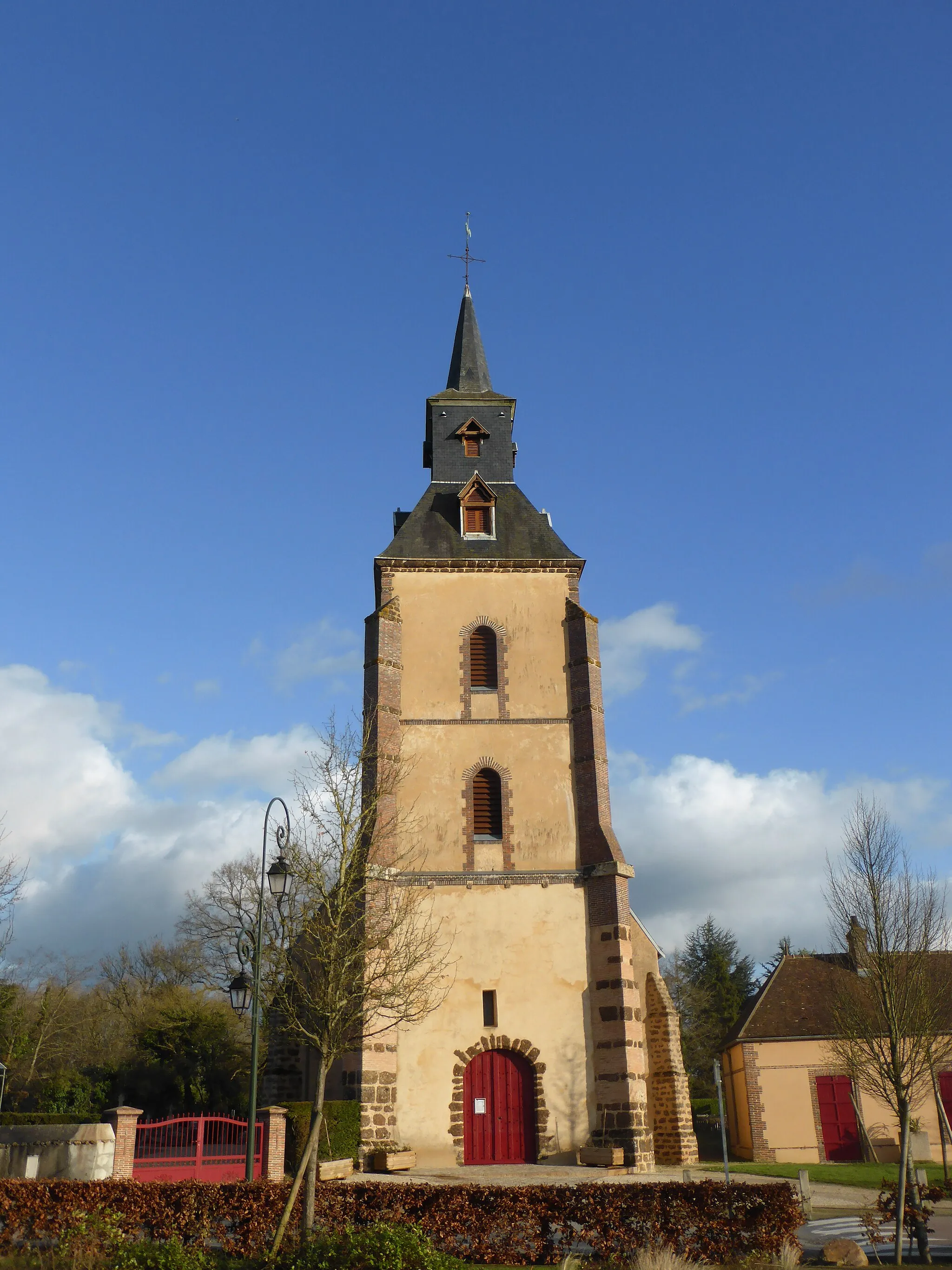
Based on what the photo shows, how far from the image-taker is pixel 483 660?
2550 cm

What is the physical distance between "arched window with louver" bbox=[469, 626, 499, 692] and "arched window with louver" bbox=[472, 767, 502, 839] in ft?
7.30

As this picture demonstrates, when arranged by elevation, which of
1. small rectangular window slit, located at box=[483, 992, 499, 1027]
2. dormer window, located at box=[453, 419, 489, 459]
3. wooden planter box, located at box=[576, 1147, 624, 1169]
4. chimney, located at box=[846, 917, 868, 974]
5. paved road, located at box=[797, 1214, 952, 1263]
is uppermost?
dormer window, located at box=[453, 419, 489, 459]

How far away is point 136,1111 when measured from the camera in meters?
16.0

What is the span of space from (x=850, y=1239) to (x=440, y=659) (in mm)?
15299

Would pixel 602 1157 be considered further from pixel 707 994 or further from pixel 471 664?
pixel 707 994

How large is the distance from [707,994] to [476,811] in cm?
3350

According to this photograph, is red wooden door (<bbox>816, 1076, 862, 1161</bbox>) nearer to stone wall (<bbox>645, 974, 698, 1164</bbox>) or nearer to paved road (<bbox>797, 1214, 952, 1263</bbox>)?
stone wall (<bbox>645, 974, 698, 1164</bbox>)

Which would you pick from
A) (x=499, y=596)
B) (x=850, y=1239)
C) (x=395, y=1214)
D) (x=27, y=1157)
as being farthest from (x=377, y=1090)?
(x=499, y=596)

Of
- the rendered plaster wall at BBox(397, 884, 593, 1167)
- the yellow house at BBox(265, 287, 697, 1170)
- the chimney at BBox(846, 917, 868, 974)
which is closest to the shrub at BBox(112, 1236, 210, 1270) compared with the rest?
the yellow house at BBox(265, 287, 697, 1170)

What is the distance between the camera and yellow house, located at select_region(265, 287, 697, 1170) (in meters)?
21.0

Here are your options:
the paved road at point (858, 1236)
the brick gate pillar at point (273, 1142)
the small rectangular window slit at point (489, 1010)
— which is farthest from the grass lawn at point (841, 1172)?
the brick gate pillar at point (273, 1142)

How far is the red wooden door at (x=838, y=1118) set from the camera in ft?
98.2

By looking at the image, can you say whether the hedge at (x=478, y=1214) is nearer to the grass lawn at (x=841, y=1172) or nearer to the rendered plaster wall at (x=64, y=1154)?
the rendered plaster wall at (x=64, y=1154)

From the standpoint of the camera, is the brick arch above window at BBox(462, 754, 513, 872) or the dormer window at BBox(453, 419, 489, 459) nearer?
the brick arch above window at BBox(462, 754, 513, 872)
